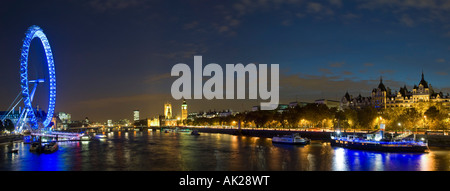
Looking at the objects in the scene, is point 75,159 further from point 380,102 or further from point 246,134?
point 380,102

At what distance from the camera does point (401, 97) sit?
14138cm

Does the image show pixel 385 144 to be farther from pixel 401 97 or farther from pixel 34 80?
pixel 401 97

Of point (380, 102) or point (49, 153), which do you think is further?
point (380, 102)

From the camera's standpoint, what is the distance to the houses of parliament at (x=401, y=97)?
131000 millimetres

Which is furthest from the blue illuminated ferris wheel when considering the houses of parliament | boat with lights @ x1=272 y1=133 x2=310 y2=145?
the houses of parliament

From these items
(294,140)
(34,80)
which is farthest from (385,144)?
(34,80)

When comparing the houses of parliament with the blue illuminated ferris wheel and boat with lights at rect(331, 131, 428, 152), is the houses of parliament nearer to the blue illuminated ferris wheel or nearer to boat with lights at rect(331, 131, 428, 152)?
boat with lights at rect(331, 131, 428, 152)

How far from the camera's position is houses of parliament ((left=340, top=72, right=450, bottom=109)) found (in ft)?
430
